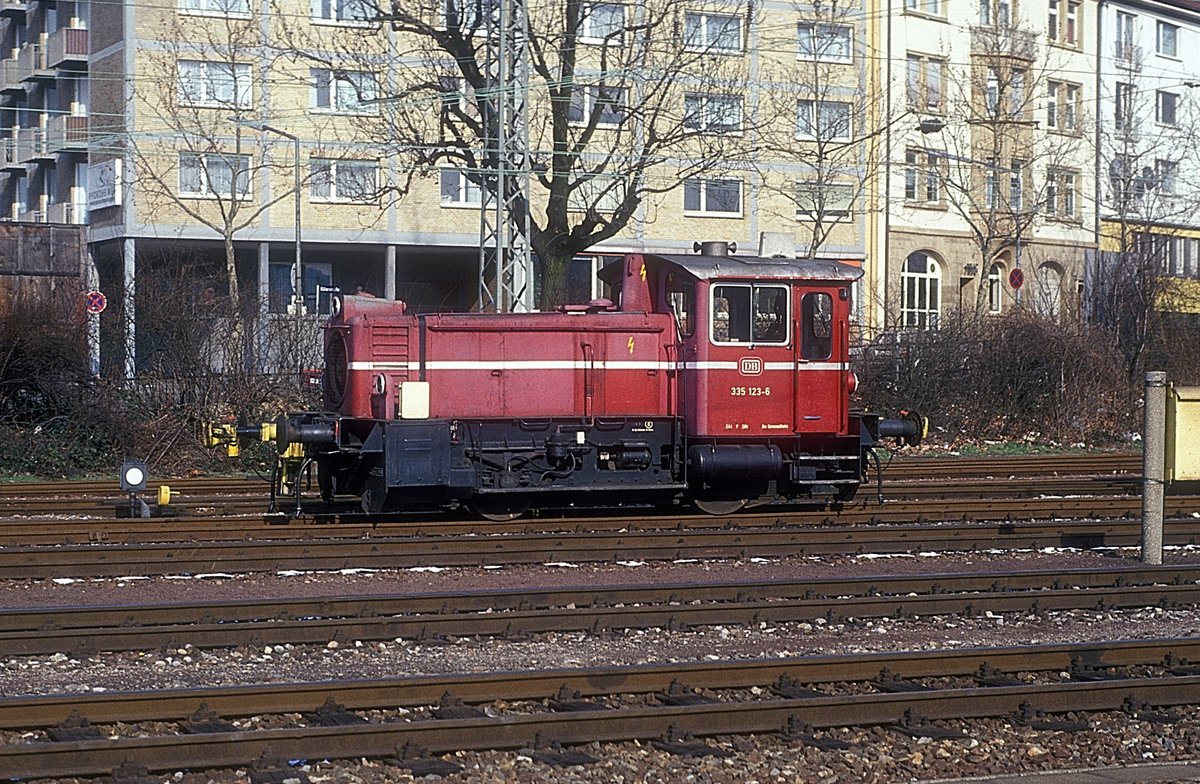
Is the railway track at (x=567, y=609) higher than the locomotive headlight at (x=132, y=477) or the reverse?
the reverse

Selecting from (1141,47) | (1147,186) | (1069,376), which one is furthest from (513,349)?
(1141,47)

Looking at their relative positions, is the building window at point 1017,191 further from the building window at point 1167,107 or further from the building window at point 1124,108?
the building window at point 1167,107

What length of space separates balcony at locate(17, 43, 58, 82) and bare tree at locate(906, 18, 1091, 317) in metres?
31.1

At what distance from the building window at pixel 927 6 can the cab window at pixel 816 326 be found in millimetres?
37187

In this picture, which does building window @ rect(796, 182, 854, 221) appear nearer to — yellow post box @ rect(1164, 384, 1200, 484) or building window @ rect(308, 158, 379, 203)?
building window @ rect(308, 158, 379, 203)

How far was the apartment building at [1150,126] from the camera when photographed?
48.1 metres

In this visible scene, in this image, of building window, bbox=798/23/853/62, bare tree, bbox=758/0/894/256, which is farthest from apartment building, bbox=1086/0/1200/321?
building window, bbox=798/23/853/62

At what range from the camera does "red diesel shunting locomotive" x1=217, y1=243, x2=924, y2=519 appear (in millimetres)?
15367

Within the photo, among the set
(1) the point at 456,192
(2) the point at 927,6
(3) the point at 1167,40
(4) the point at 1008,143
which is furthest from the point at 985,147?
(1) the point at 456,192

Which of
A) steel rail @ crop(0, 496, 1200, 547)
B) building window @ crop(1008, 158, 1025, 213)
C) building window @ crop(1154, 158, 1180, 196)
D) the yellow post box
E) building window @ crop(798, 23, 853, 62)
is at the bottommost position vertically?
steel rail @ crop(0, 496, 1200, 547)

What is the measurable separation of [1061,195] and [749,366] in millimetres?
39181

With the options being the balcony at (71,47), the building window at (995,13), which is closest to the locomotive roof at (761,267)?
the building window at (995,13)

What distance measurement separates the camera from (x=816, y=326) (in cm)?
1588

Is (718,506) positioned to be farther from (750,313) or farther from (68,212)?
(68,212)
